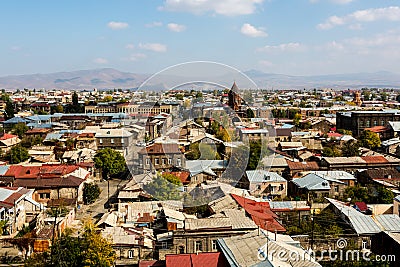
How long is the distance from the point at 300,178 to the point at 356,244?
10.4 ft

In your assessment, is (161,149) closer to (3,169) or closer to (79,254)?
(3,169)

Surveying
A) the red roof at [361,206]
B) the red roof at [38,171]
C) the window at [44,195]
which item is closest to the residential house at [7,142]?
the red roof at [38,171]

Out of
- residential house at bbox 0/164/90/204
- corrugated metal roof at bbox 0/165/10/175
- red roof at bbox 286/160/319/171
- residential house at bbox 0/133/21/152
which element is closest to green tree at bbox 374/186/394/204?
red roof at bbox 286/160/319/171

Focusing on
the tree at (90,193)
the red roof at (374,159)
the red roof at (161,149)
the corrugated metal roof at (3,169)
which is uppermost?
the red roof at (161,149)

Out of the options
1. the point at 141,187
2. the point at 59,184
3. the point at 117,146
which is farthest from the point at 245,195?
the point at 117,146

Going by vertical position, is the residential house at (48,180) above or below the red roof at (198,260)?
below

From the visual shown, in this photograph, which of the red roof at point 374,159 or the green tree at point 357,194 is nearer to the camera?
the green tree at point 357,194

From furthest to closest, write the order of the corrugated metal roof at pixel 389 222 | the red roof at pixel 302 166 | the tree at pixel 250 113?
the tree at pixel 250 113 → the red roof at pixel 302 166 → the corrugated metal roof at pixel 389 222

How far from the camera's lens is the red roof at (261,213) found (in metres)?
5.05

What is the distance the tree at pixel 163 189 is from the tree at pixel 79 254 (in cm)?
191

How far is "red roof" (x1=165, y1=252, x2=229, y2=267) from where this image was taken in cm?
368

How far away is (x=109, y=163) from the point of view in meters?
9.64

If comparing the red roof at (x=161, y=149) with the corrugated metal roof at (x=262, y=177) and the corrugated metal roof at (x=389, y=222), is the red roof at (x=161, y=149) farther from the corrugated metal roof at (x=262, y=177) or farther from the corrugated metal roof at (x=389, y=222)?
the corrugated metal roof at (x=389, y=222)

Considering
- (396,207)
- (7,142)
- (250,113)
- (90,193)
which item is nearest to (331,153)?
(250,113)
